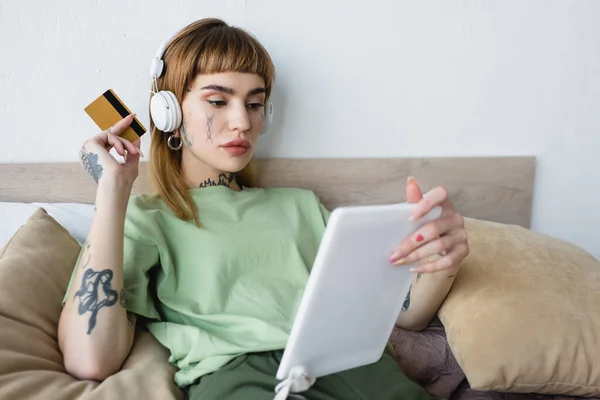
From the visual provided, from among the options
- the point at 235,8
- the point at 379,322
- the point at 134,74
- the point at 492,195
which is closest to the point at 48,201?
the point at 134,74

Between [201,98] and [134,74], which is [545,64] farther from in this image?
[134,74]

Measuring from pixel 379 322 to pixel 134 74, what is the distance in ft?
2.62

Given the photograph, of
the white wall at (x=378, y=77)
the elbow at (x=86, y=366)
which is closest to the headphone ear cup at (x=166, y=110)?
the white wall at (x=378, y=77)

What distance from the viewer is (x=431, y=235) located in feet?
2.53

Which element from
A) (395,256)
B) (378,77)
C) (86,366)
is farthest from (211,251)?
(378,77)

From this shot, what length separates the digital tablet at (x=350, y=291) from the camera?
2.29ft

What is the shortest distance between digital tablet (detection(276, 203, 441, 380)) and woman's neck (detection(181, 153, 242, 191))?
470 millimetres

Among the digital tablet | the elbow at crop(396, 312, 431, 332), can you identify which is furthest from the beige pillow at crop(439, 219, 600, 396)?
the digital tablet

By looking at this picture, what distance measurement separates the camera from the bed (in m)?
1.08

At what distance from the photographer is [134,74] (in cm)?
126

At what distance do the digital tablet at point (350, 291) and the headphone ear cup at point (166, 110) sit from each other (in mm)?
499

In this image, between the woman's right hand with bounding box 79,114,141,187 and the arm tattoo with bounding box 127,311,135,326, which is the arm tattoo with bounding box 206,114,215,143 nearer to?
the woman's right hand with bounding box 79,114,141,187

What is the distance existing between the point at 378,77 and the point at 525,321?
2.24 ft

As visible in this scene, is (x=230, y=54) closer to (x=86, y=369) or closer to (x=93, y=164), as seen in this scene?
(x=93, y=164)
